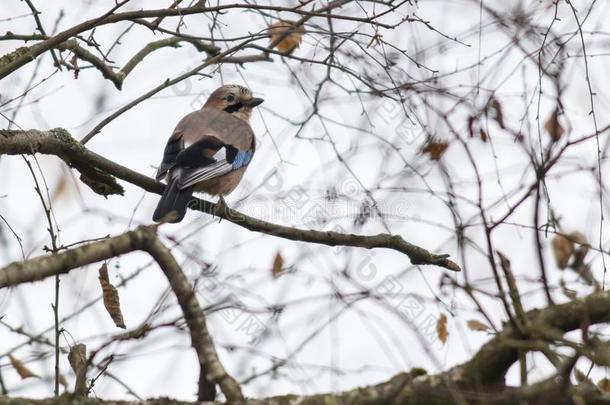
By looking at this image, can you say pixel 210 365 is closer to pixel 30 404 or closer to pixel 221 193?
pixel 30 404

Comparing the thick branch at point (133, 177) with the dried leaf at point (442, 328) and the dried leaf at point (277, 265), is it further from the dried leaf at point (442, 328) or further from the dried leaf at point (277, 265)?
the dried leaf at point (442, 328)

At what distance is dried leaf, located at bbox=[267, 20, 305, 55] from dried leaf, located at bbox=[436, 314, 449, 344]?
222 centimetres

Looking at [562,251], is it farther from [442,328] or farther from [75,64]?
[75,64]

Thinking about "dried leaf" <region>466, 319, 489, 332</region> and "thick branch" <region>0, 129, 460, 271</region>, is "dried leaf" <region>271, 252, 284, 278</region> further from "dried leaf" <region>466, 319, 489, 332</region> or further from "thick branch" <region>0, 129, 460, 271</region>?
"dried leaf" <region>466, 319, 489, 332</region>

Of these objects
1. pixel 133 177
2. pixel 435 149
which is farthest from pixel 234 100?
pixel 435 149

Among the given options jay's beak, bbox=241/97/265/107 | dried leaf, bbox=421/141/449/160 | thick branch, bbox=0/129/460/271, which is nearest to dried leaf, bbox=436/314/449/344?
thick branch, bbox=0/129/460/271

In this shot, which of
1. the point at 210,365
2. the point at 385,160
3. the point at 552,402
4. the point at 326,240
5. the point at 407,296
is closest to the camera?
the point at 552,402

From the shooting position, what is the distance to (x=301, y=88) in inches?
266

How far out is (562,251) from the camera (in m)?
6.08

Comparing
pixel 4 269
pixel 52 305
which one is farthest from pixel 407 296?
pixel 4 269

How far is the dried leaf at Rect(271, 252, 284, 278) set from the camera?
5.19 m

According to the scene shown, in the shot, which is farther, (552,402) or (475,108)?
(475,108)

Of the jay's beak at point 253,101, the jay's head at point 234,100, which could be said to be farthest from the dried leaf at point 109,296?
the jay's head at point 234,100

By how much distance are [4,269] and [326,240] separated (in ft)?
8.59
